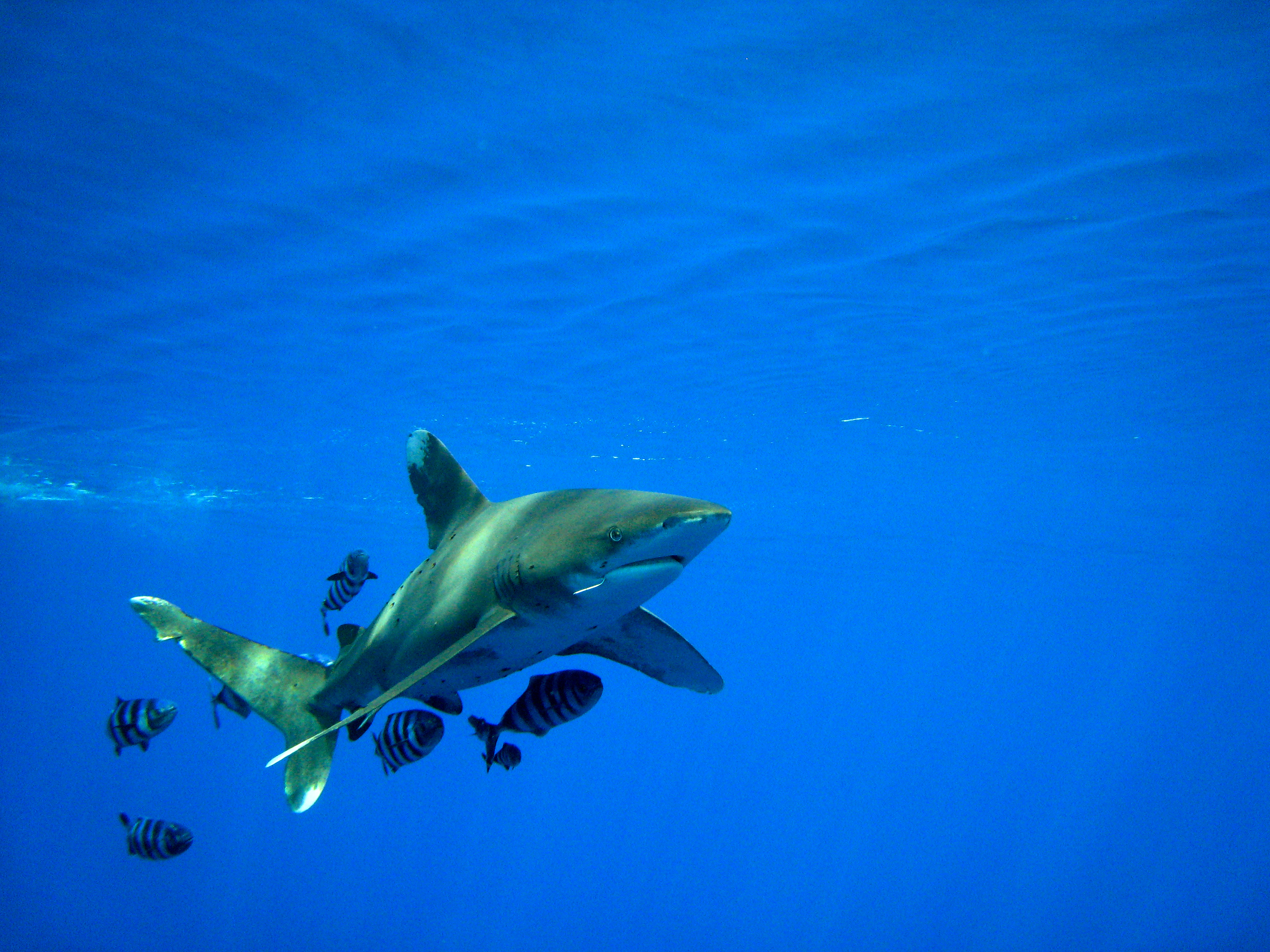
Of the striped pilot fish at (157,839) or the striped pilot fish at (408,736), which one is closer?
the striped pilot fish at (408,736)

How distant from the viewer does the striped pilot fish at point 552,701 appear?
4.73m

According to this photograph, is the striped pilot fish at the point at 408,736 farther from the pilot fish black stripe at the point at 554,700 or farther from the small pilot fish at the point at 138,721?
the small pilot fish at the point at 138,721

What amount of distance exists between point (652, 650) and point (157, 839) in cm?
611

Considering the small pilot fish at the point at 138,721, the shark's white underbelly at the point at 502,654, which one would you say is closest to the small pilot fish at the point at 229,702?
the small pilot fish at the point at 138,721

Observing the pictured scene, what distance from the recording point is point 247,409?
20.3 meters

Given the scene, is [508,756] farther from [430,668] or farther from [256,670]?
[430,668]

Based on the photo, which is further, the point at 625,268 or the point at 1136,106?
the point at 625,268

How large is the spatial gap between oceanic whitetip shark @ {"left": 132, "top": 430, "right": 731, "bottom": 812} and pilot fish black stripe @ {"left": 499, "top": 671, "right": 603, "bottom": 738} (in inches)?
8.8

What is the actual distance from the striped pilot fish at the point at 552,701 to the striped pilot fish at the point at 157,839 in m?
4.77

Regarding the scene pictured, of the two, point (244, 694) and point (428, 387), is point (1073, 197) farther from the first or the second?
point (428, 387)

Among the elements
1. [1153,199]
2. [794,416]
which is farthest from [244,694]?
[794,416]

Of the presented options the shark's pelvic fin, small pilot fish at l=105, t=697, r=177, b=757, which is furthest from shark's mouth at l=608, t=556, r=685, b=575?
small pilot fish at l=105, t=697, r=177, b=757

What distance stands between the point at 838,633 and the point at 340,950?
5584cm

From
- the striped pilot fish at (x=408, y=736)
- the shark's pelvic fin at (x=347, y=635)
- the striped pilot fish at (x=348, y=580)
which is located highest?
the striped pilot fish at (x=348, y=580)
